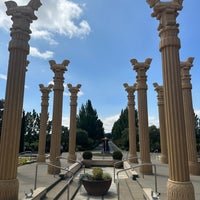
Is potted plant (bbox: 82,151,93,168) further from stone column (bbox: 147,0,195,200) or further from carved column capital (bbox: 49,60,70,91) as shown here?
stone column (bbox: 147,0,195,200)

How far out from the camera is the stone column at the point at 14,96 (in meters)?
6.44

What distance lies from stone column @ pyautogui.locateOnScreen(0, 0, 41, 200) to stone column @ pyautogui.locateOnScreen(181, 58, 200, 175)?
8.69 metres

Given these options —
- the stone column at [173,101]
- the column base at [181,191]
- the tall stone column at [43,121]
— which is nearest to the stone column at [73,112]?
the tall stone column at [43,121]

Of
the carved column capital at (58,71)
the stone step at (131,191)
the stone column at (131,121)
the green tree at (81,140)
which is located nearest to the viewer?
the stone step at (131,191)

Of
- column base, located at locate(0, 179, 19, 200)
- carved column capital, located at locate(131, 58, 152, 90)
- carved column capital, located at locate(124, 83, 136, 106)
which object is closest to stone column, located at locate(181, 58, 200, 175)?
carved column capital, located at locate(131, 58, 152, 90)

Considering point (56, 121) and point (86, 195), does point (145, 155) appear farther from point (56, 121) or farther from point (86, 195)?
point (56, 121)

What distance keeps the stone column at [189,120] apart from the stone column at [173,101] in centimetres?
596

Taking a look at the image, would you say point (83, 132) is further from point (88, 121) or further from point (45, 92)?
point (45, 92)

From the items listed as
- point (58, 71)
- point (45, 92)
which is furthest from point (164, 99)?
point (45, 92)

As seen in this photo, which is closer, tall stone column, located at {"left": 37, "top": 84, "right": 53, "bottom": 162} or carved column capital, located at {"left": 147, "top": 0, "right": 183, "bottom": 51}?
carved column capital, located at {"left": 147, "top": 0, "right": 183, "bottom": 51}

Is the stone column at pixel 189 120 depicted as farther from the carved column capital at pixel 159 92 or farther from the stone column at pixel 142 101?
the carved column capital at pixel 159 92

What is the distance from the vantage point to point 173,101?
21.1 ft

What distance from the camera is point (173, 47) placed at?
269 inches

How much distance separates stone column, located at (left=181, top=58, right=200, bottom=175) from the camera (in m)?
11.7
